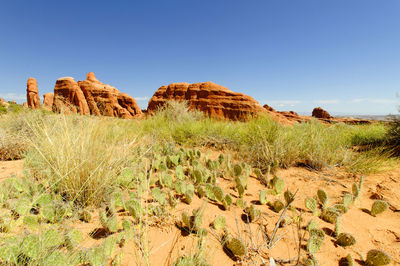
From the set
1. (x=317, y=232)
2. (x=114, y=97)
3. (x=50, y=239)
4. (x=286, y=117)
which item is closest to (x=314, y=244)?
(x=317, y=232)

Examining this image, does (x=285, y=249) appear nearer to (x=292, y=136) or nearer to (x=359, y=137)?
(x=292, y=136)

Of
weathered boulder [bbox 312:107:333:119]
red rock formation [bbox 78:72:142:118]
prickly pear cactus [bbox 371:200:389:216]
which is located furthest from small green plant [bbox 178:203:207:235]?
weathered boulder [bbox 312:107:333:119]

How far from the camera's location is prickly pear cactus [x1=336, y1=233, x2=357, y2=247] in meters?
1.00

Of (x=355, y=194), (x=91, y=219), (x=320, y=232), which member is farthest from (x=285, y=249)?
(x=91, y=219)

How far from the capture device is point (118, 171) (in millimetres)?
1715

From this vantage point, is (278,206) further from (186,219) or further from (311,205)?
(186,219)

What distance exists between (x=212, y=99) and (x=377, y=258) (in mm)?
12158

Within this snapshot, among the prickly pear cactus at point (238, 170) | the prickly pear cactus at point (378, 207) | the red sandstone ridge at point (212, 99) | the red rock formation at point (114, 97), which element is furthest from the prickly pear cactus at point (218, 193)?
the red rock formation at point (114, 97)

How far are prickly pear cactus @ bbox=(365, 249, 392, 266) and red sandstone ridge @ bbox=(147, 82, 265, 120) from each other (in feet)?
34.4

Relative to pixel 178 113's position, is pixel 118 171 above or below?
below

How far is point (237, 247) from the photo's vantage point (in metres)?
0.93

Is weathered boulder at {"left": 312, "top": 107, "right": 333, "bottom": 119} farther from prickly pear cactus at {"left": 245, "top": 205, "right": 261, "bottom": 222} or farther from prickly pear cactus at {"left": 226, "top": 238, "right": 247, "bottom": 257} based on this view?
prickly pear cactus at {"left": 226, "top": 238, "right": 247, "bottom": 257}

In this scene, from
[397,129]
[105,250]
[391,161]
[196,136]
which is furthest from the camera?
[196,136]

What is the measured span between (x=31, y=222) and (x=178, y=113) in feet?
21.3
